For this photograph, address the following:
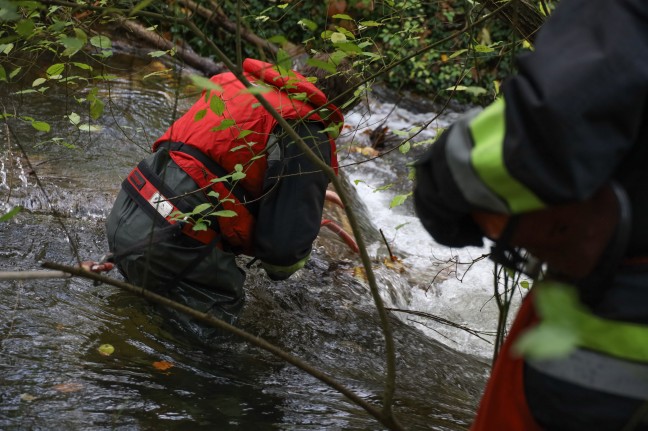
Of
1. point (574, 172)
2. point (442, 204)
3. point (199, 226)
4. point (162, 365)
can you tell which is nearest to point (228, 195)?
point (199, 226)

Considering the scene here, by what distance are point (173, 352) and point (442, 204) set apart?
231cm

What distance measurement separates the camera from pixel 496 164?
56.8 inches

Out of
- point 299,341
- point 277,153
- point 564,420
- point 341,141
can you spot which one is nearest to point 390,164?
point 341,141

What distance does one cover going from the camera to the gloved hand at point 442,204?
1563 millimetres

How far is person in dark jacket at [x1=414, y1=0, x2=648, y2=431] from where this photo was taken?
1.36 meters

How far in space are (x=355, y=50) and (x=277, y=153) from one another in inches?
32.4

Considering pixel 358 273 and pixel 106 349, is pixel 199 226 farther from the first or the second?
pixel 358 273

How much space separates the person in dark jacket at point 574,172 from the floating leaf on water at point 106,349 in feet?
7.11

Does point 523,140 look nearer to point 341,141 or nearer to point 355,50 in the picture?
point 355,50

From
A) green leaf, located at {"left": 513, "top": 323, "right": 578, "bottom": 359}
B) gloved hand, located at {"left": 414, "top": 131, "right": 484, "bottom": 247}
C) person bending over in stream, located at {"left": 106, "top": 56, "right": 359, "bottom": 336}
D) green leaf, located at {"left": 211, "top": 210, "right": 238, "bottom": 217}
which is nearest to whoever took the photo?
green leaf, located at {"left": 513, "top": 323, "right": 578, "bottom": 359}

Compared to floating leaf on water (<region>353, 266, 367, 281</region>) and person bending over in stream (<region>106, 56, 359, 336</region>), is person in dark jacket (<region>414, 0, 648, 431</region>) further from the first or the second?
floating leaf on water (<region>353, 266, 367, 281</region>)

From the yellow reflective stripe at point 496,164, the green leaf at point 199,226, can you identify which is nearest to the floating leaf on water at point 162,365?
the green leaf at point 199,226

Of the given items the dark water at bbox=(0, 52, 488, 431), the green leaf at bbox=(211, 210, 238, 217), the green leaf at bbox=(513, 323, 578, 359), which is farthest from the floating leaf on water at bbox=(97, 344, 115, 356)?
the green leaf at bbox=(513, 323, 578, 359)

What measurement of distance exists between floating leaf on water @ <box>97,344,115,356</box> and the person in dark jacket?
7.11 ft
